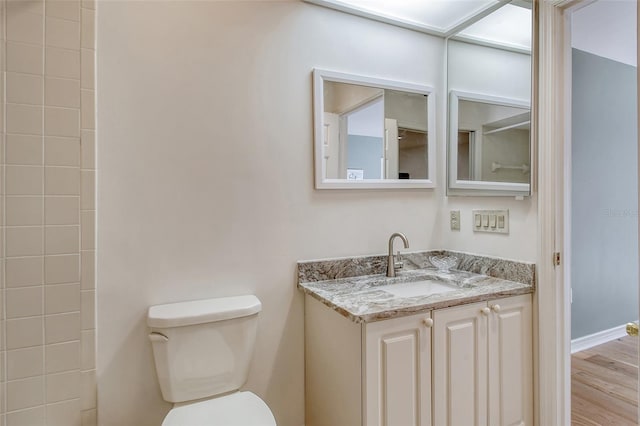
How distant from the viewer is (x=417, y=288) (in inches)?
72.1

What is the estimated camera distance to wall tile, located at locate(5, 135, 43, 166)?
1.23 meters

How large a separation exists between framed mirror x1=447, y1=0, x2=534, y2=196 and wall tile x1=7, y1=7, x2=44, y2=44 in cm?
200

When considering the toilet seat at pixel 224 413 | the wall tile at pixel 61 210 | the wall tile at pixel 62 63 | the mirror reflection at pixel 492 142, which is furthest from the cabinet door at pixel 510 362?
the wall tile at pixel 62 63

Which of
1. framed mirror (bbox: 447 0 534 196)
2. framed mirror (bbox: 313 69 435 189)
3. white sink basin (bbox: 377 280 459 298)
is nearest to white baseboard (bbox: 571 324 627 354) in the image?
white sink basin (bbox: 377 280 459 298)

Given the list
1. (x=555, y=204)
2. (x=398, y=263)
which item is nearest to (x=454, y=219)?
(x=398, y=263)

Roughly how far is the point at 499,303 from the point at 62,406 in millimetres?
1865

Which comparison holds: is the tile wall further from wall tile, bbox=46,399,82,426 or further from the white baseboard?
the white baseboard

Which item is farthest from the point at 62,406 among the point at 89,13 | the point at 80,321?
the point at 89,13

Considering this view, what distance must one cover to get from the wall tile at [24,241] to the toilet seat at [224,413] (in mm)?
792

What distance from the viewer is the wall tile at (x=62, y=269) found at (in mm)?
1284

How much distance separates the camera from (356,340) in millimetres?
1301

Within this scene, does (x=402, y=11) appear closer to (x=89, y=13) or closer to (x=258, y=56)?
(x=258, y=56)

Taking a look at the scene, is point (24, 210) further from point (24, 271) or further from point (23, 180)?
point (24, 271)

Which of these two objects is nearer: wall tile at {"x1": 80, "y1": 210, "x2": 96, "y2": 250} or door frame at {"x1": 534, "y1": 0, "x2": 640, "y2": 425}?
wall tile at {"x1": 80, "y1": 210, "x2": 96, "y2": 250}
